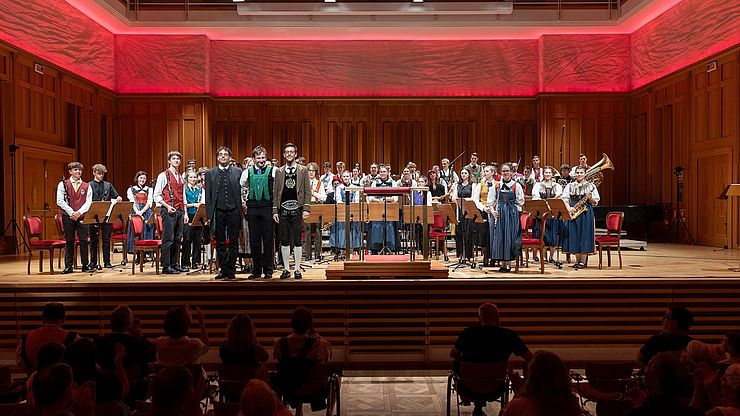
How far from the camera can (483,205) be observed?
9023 millimetres

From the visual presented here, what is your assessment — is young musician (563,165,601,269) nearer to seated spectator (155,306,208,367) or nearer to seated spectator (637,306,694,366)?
seated spectator (637,306,694,366)

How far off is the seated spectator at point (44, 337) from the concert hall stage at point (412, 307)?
2388 millimetres

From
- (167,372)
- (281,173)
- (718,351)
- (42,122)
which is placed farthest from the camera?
(42,122)

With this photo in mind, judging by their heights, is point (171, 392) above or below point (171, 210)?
below

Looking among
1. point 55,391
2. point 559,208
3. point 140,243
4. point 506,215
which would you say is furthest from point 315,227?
point 55,391

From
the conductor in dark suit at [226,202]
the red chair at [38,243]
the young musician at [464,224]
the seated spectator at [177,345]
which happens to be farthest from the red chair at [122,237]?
the seated spectator at [177,345]

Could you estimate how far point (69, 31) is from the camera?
13156 mm

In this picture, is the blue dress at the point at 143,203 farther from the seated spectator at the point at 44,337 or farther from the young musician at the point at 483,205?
the seated spectator at the point at 44,337

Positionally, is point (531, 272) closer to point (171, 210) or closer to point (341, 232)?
point (341, 232)

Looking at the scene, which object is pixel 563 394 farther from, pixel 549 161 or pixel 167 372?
pixel 549 161

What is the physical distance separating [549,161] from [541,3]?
371 centimetres

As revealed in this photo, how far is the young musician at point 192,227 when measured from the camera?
880 cm

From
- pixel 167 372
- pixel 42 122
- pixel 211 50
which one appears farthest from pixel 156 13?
pixel 167 372

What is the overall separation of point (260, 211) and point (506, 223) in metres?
3.41
